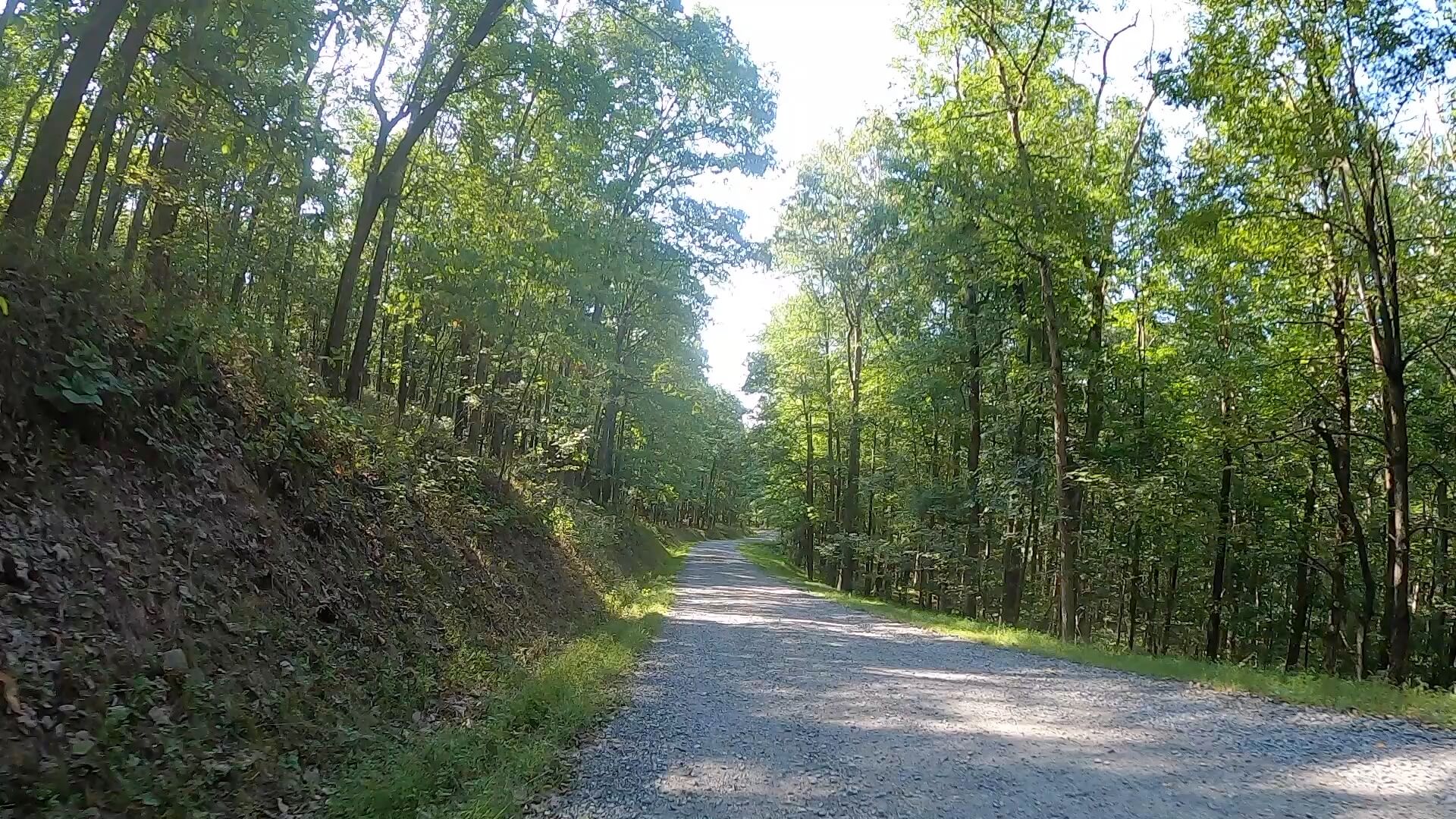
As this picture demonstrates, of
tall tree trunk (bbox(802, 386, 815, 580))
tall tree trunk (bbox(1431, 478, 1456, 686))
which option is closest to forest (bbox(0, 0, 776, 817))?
tall tree trunk (bbox(802, 386, 815, 580))

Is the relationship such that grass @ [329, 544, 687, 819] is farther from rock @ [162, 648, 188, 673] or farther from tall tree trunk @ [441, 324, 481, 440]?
tall tree trunk @ [441, 324, 481, 440]

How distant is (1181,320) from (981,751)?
1566 cm

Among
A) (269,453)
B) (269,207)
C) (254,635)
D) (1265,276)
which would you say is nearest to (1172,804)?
(254,635)

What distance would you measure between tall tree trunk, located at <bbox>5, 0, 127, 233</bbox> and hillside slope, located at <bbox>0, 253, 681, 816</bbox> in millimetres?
704

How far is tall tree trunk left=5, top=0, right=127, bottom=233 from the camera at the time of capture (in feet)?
20.4

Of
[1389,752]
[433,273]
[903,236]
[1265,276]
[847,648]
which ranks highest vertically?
[903,236]

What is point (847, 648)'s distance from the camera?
11164mm

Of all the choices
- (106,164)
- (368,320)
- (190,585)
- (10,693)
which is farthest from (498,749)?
(106,164)

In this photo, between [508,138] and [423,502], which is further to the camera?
[508,138]

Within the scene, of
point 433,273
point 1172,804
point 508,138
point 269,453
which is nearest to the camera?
point 1172,804

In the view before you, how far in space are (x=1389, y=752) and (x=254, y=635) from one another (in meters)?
8.18

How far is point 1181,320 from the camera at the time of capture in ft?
58.3

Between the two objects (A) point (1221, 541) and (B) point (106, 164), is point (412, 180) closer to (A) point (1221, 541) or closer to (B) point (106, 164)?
(B) point (106, 164)

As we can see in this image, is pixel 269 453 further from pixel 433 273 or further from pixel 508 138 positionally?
pixel 508 138
